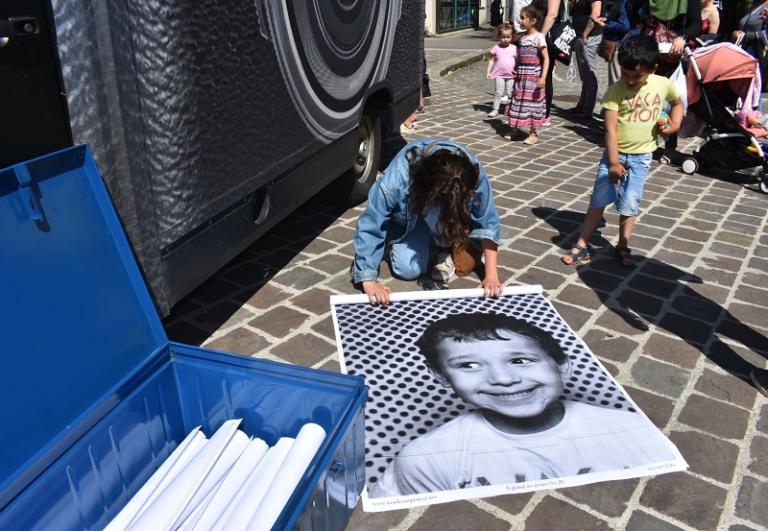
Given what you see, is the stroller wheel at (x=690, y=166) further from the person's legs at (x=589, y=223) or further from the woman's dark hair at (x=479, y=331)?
the woman's dark hair at (x=479, y=331)

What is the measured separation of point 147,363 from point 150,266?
47cm

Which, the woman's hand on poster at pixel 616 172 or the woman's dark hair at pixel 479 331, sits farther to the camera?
the woman's hand on poster at pixel 616 172

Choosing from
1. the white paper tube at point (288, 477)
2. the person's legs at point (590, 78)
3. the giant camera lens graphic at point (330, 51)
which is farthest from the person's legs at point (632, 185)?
the person's legs at point (590, 78)

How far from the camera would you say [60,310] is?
5.40 feet

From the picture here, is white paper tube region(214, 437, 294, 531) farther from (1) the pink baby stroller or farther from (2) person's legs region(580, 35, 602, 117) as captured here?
(2) person's legs region(580, 35, 602, 117)

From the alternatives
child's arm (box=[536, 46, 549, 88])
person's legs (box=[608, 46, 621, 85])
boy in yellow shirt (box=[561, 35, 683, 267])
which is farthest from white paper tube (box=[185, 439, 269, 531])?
person's legs (box=[608, 46, 621, 85])

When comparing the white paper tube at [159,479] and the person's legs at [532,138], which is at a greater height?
the white paper tube at [159,479]

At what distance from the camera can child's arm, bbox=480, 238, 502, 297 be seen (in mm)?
3326

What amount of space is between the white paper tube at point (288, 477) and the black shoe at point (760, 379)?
196 centimetres

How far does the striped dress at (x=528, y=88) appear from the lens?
6598 mm

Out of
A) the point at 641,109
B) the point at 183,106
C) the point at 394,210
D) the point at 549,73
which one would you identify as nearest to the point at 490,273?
the point at 394,210

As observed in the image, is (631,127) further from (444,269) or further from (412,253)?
(412,253)

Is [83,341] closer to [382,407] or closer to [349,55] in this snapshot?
[382,407]

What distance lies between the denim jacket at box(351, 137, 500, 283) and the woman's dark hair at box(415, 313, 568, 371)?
436 millimetres
